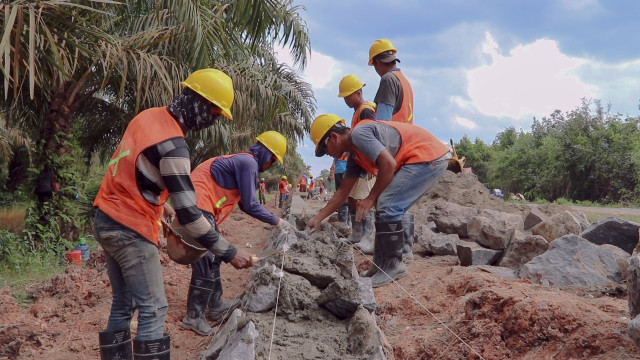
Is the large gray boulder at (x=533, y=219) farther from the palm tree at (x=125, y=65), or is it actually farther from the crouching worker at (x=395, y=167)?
the palm tree at (x=125, y=65)

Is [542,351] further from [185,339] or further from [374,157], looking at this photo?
[185,339]

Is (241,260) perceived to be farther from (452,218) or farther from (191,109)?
(452,218)

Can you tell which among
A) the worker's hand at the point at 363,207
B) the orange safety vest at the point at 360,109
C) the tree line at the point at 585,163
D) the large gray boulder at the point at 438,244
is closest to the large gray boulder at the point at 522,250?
the large gray boulder at the point at 438,244

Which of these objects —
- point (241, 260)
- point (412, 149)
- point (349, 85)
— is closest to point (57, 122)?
point (349, 85)

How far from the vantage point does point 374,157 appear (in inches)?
158

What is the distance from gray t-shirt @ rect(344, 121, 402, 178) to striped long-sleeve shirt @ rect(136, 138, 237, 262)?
5.49 feet

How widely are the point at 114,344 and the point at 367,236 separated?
3.60 meters

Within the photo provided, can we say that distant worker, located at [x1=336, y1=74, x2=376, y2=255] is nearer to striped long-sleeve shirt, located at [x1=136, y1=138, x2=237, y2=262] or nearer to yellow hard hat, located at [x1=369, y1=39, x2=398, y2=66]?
yellow hard hat, located at [x1=369, y1=39, x2=398, y2=66]

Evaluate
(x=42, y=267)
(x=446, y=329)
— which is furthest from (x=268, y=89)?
(x=446, y=329)

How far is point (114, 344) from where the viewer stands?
2.83 metres

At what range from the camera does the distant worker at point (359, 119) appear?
5359 millimetres

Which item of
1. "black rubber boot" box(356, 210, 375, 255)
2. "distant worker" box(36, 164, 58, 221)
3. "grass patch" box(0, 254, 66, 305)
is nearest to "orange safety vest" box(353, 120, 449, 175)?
"black rubber boot" box(356, 210, 375, 255)

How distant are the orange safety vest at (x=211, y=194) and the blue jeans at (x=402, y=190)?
1174 mm

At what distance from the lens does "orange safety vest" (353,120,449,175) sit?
4.29m
